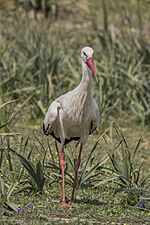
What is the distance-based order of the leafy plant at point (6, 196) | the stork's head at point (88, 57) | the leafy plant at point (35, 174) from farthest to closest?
the leafy plant at point (35, 174)
the stork's head at point (88, 57)
the leafy plant at point (6, 196)

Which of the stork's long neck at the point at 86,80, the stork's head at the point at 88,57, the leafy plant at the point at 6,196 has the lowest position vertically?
the leafy plant at the point at 6,196

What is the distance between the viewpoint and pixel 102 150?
9953 millimetres

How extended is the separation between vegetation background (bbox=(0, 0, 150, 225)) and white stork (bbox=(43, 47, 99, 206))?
181mm

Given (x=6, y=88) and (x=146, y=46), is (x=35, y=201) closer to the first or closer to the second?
(x=6, y=88)

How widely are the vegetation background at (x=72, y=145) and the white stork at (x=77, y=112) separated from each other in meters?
0.18

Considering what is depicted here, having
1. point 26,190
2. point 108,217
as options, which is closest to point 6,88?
point 26,190

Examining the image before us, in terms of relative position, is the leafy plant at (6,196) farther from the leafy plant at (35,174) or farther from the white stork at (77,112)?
the white stork at (77,112)

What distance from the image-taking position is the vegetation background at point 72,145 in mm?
6871

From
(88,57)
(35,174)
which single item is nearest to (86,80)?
(88,57)

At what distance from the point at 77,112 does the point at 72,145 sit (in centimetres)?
313

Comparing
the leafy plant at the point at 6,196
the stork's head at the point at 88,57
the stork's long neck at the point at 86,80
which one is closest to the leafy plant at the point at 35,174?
the leafy plant at the point at 6,196

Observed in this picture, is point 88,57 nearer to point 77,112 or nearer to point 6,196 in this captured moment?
point 77,112

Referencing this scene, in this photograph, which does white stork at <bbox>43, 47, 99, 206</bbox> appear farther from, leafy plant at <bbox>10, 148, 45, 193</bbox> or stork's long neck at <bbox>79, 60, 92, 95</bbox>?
leafy plant at <bbox>10, 148, 45, 193</bbox>

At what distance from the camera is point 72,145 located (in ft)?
33.1
